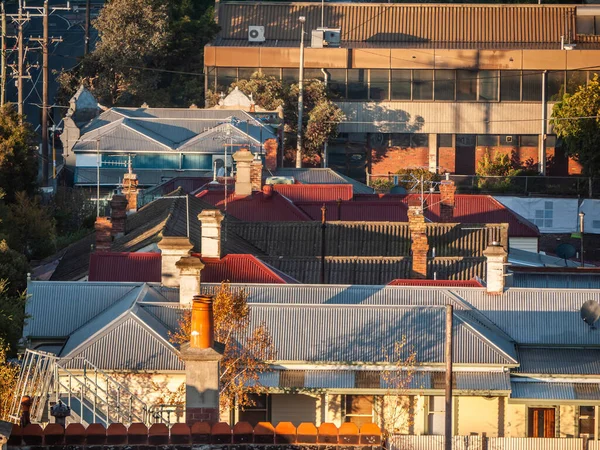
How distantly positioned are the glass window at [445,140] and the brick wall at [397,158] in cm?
80

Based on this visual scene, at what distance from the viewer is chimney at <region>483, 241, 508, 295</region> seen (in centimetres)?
4125

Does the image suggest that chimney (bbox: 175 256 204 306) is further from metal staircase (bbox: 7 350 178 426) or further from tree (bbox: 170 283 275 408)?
metal staircase (bbox: 7 350 178 426)

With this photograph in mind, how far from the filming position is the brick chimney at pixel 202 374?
2191 centimetres

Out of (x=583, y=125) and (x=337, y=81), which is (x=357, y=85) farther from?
(x=583, y=125)

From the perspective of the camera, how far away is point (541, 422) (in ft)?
124

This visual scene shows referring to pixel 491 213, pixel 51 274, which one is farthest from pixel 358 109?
pixel 51 274

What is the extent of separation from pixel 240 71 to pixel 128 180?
35.5 m

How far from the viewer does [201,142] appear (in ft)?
260

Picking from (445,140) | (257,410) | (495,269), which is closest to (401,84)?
(445,140)

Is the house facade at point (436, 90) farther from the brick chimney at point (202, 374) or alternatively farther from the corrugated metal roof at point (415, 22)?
the brick chimney at point (202, 374)

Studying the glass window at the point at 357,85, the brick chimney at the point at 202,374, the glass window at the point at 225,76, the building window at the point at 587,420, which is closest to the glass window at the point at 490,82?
the glass window at the point at 357,85

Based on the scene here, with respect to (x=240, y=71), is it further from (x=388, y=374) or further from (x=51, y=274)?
(x=388, y=374)

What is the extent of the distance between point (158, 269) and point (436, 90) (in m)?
51.5

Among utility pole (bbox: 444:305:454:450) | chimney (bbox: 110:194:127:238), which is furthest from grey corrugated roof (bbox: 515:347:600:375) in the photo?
chimney (bbox: 110:194:127:238)
